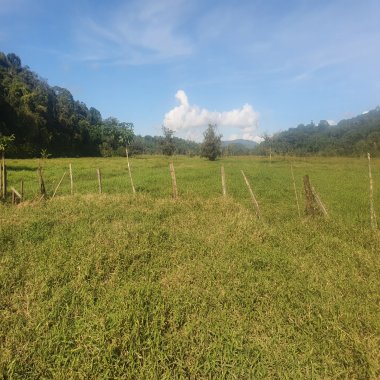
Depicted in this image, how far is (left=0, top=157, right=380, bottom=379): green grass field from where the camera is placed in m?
4.14

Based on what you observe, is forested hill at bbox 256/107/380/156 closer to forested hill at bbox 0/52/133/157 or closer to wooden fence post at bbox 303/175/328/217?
forested hill at bbox 0/52/133/157

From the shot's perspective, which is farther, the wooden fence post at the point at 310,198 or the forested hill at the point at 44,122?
the forested hill at the point at 44,122

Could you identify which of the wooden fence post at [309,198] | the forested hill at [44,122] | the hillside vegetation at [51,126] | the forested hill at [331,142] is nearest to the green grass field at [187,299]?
the wooden fence post at [309,198]

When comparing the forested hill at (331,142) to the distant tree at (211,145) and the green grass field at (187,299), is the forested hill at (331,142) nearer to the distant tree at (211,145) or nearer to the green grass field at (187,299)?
the distant tree at (211,145)

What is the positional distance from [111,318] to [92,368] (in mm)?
793

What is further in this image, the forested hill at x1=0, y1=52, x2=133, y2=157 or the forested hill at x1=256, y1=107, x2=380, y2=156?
the forested hill at x1=256, y1=107, x2=380, y2=156

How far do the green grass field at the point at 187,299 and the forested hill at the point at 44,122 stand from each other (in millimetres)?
45283

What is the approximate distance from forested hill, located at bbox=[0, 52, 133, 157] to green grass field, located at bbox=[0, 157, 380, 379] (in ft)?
149

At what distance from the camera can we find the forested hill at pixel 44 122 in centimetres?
5450

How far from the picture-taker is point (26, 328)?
4746 millimetres

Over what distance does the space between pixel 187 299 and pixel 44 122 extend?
63.3 metres

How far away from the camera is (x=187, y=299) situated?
17.3ft

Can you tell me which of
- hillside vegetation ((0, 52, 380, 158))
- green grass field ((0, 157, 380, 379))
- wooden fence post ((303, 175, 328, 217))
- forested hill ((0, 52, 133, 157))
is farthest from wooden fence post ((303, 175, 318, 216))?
forested hill ((0, 52, 133, 157))

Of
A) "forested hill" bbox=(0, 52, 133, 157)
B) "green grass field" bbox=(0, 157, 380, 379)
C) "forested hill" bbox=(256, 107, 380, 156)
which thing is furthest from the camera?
"forested hill" bbox=(256, 107, 380, 156)
